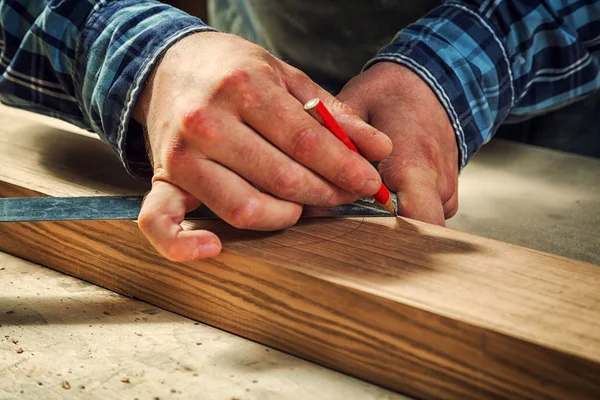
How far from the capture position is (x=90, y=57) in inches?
48.3

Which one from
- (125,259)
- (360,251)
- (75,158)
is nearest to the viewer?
(360,251)

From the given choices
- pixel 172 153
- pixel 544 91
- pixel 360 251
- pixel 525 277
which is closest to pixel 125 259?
pixel 172 153

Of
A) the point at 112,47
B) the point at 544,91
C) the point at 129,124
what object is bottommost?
the point at 544,91

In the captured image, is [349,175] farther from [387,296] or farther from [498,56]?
[498,56]

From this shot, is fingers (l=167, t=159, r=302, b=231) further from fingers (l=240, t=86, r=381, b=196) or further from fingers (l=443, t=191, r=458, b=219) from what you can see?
fingers (l=443, t=191, r=458, b=219)

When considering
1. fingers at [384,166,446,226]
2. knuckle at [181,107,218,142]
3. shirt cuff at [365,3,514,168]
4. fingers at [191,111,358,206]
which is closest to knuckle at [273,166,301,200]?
fingers at [191,111,358,206]

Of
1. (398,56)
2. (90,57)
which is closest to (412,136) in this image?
(398,56)

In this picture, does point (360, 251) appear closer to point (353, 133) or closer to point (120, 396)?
point (353, 133)

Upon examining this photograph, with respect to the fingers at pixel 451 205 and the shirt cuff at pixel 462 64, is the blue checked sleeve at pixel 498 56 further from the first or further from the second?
the fingers at pixel 451 205

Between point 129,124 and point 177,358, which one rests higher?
point 129,124

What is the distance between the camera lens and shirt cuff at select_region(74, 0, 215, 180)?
109 centimetres

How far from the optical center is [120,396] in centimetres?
77

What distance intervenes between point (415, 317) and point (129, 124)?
61 cm

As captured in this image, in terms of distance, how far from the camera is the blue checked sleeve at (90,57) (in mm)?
1109
